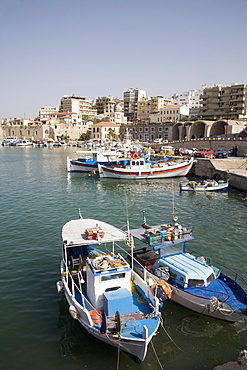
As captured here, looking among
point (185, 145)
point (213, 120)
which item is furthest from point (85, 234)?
point (213, 120)

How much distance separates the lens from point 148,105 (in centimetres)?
12300

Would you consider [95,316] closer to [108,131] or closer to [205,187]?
[205,187]

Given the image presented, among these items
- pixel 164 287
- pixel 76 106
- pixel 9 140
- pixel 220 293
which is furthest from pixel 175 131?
pixel 9 140

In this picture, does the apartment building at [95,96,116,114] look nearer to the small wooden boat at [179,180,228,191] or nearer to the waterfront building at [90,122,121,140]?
the waterfront building at [90,122,121,140]

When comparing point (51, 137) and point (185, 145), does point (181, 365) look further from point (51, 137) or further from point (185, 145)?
point (51, 137)

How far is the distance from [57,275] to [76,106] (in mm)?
136622

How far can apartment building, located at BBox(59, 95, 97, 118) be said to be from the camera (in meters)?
141

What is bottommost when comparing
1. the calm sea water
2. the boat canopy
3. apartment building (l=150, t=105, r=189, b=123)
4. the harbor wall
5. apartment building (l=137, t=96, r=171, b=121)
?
the calm sea water

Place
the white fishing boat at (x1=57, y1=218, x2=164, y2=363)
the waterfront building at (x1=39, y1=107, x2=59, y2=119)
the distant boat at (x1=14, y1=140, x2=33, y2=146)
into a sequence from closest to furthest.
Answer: the white fishing boat at (x1=57, y1=218, x2=164, y2=363) < the distant boat at (x1=14, y1=140, x2=33, y2=146) < the waterfront building at (x1=39, y1=107, x2=59, y2=119)

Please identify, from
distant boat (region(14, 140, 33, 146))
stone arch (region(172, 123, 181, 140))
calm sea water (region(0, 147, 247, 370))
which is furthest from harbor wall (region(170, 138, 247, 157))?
distant boat (region(14, 140, 33, 146))

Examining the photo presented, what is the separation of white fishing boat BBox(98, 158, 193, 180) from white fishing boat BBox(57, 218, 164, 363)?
29.5 m

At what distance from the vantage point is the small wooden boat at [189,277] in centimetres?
1033

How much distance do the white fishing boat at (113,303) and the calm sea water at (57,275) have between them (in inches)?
34.9

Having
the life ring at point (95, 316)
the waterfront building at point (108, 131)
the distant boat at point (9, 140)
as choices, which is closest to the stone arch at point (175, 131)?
the waterfront building at point (108, 131)
